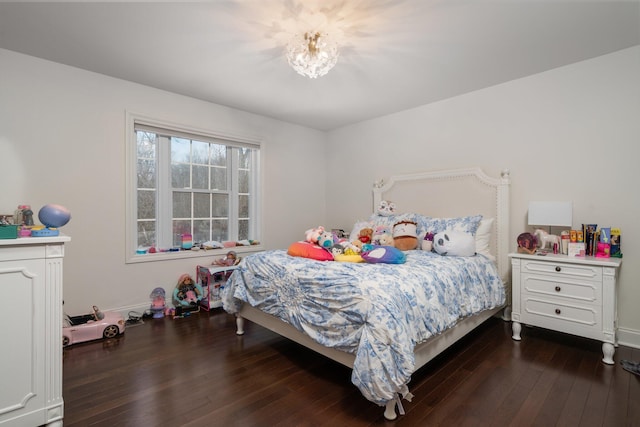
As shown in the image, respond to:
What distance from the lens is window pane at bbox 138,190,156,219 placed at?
339cm

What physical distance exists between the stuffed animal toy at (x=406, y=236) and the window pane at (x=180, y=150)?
2627 mm

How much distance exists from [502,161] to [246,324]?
10.3 ft

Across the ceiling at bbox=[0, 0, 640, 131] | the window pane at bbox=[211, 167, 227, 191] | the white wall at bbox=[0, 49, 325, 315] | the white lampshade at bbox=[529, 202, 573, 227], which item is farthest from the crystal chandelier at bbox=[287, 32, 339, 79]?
the white lampshade at bbox=[529, 202, 573, 227]

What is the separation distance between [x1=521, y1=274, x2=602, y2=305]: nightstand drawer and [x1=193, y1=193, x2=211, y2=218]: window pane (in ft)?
11.5

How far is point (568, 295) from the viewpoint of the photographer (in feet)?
8.05

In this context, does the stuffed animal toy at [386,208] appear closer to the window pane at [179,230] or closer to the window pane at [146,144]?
the window pane at [179,230]

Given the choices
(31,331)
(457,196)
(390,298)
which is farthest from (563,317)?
(31,331)

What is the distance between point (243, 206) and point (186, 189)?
804 millimetres

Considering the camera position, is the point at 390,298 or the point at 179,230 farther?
the point at 179,230

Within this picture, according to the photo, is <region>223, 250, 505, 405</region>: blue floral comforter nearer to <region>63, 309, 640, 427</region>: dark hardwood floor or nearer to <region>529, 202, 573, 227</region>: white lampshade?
<region>63, 309, 640, 427</region>: dark hardwood floor

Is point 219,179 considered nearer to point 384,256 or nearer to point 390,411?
point 384,256

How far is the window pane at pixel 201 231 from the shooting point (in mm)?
3803

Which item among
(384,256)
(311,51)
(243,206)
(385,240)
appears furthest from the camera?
(243,206)

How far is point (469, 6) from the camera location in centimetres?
196
